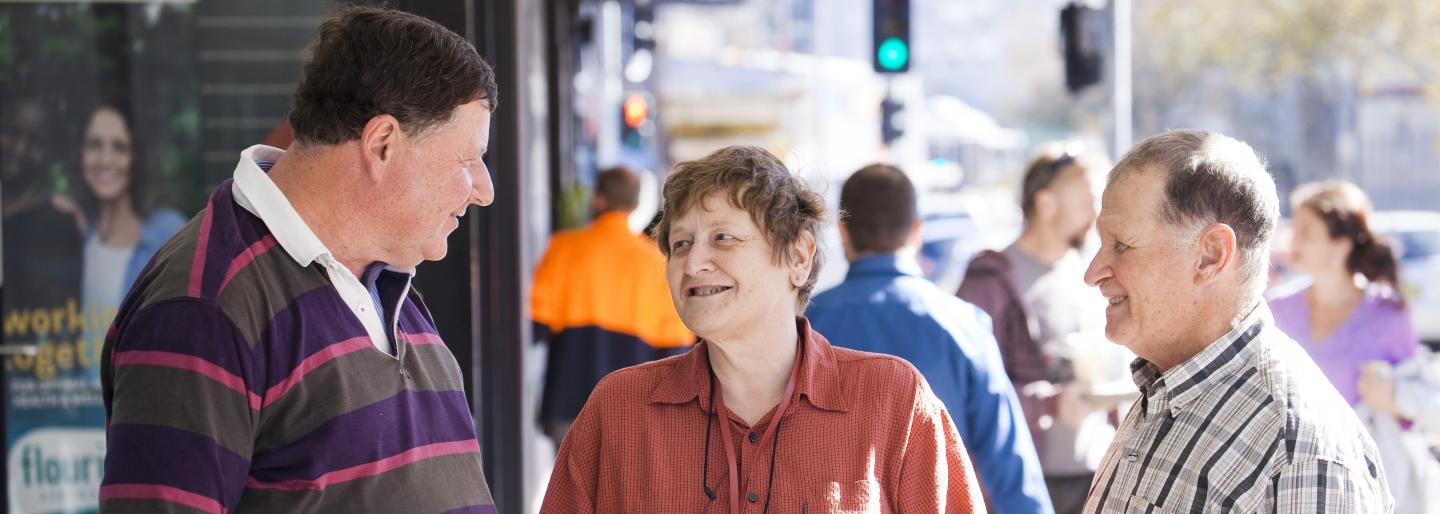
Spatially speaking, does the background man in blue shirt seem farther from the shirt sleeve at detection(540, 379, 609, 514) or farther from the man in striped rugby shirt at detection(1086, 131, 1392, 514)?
the shirt sleeve at detection(540, 379, 609, 514)

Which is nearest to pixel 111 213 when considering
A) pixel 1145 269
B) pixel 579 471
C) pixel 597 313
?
pixel 597 313

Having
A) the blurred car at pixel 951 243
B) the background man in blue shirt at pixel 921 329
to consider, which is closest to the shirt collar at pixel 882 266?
the background man in blue shirt at pixel 921 329

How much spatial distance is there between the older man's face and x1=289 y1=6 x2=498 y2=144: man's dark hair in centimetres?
107

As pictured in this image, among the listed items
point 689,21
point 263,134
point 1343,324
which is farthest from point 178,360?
point 689,21

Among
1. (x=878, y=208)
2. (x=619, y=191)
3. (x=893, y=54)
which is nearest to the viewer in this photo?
(x=878, y=208)

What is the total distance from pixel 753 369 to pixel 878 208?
139 centimetres

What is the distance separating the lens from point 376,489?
1.85 meters

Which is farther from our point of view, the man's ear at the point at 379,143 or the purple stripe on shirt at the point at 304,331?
the man's ear at the point at 379,143

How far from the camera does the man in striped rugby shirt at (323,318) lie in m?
1.66

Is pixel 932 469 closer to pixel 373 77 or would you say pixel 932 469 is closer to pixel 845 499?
pixel 845 499

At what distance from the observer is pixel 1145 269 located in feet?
7.06

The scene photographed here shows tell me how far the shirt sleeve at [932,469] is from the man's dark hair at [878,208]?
1.27 metres

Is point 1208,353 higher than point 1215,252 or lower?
lower

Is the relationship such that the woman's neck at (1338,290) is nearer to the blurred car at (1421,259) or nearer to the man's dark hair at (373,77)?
the man's dark hair at (373,77)
